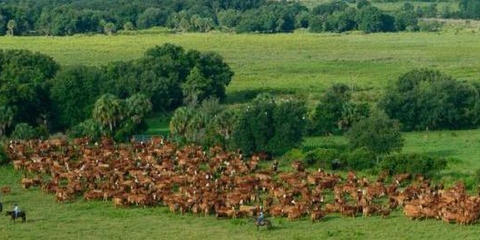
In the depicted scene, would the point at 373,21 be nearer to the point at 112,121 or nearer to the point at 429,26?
the point at 429,26

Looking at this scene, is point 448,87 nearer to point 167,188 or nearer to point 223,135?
point 223,135

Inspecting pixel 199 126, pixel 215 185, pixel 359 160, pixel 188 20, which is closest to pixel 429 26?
pixel 188 20

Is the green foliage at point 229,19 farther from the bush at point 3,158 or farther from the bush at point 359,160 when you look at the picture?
the bush at point 359,160

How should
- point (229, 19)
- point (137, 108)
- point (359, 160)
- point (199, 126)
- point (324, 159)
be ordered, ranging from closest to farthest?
1. point (359, 160)
2. point (324, 159)
3. point (199, 126)
4. point (137, 108)
5. point (229, 19)

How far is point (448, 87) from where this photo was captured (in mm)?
69562

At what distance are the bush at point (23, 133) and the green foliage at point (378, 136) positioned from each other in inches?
775

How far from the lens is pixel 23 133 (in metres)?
59.7

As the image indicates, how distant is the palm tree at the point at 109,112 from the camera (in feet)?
198

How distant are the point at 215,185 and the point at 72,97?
905 inches

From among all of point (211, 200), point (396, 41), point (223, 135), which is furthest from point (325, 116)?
point (396, 41)

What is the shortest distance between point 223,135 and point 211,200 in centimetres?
1777

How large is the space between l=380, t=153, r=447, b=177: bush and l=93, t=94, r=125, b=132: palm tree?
19.1 metres

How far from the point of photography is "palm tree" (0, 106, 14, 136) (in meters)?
61.2

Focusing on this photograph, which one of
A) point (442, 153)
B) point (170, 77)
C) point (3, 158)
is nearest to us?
point (3, 158)
